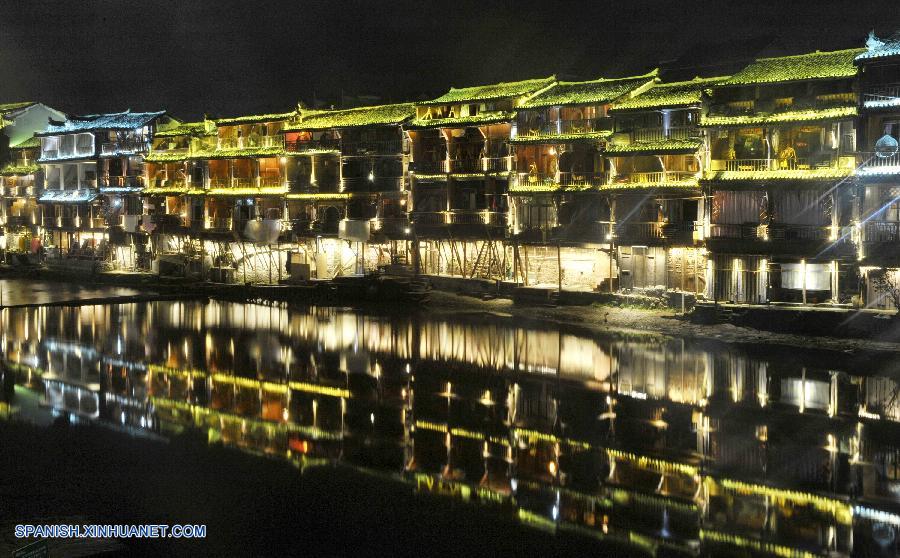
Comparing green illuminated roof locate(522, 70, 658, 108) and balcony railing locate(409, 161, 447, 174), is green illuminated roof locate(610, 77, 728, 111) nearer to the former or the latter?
green illuminated roof locate(522, 70, 658, 108)

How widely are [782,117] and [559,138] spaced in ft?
46.8

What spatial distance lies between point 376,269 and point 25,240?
48.7m

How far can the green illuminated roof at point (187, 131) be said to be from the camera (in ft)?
257

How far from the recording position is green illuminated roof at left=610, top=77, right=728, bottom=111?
159ft

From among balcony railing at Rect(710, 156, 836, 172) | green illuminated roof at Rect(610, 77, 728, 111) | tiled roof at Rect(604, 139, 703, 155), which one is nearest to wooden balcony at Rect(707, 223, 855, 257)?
balcony railing at Rect(710, 156, 836, 172)

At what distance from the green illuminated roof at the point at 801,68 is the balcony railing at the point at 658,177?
17.3 ft

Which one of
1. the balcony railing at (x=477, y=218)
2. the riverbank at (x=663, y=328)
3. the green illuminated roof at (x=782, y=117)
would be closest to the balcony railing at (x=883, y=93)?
the green illuminated roof at (x=782, y=117)

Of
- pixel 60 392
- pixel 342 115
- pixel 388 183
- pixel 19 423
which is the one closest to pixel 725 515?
pixel 19 423

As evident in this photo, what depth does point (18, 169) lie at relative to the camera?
91.0 meters

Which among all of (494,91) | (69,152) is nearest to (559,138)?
(494,91)

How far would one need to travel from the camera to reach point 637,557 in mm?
16469

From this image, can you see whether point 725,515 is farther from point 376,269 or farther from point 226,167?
point 226,167

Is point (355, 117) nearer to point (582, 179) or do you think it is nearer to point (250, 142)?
point (250, 142)

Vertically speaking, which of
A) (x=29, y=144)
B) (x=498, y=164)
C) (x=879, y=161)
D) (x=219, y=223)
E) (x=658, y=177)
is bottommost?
(x=219, y=223)
